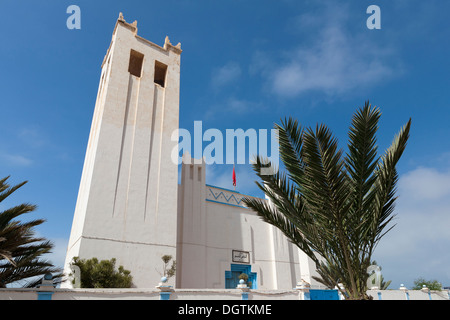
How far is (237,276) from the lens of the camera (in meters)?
18.2

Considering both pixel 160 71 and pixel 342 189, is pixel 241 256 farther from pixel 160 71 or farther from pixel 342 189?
pixel 342 189

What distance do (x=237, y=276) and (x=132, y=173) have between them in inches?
359

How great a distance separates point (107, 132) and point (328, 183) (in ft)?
37.3

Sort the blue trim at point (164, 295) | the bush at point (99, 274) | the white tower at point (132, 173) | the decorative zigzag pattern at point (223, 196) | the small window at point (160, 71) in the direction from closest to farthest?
the blue trim at point (164, 295) → the bush at point (99, 274) → the white tower at point (132, 173) → the small window at point (160, 71) → the decorative zigzag pattern at point (223, 196)

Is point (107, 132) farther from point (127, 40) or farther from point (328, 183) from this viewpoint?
point (328, 183)

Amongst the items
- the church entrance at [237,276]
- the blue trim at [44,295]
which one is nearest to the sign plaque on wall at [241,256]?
the church entrance at [237,276]

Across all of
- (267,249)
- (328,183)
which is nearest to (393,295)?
(267,249)

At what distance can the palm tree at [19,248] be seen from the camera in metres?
7.54

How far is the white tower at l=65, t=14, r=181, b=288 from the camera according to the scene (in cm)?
1241

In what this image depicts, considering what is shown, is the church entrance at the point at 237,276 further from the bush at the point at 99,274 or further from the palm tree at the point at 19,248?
the palm tree at the point at 19,248

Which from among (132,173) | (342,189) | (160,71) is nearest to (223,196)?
(132,173)

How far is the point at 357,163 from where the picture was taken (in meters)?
5.76

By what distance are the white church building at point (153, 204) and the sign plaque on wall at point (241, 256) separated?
0.20ft

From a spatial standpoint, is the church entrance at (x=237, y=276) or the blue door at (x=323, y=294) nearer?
the blue door at (x=323, y=294)
